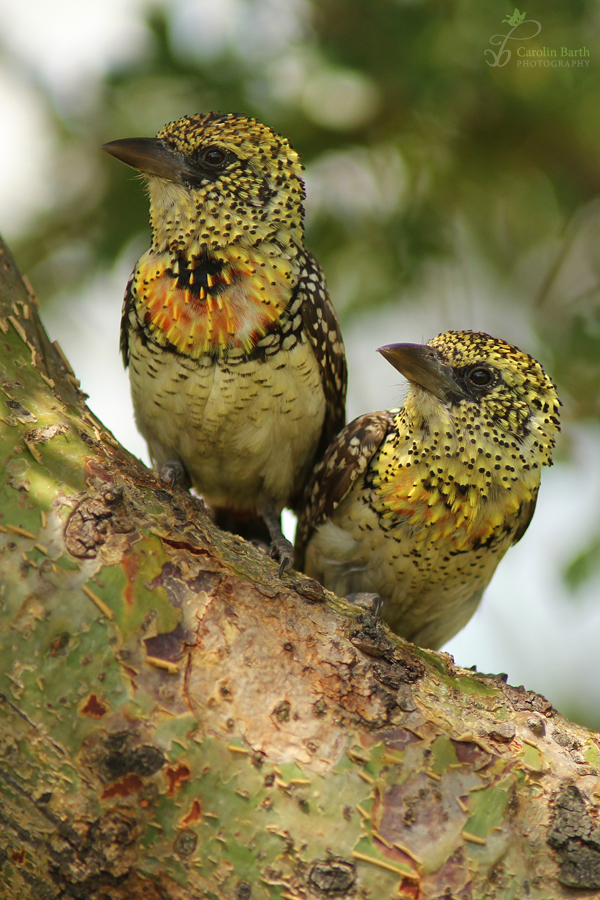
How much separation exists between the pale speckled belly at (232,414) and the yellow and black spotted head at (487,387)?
498mm

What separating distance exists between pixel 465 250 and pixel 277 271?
2.21 metres

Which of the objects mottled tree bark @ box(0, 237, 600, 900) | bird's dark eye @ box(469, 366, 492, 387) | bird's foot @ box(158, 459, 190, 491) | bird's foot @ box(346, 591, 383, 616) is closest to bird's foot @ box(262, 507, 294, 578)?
bird's foot @ box(346, 591, 383, 616)

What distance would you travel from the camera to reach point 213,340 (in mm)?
3562

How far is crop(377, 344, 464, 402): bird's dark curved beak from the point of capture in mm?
3482

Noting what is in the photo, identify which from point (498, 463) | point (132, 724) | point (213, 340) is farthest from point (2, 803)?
point (498, 463)

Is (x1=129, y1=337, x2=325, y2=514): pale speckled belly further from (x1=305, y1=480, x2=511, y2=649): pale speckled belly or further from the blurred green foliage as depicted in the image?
the blurred green foliage

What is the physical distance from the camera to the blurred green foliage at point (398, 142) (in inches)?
182

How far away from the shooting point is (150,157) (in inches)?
144

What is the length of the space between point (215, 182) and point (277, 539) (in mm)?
1676

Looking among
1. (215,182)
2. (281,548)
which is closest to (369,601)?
(281,548)

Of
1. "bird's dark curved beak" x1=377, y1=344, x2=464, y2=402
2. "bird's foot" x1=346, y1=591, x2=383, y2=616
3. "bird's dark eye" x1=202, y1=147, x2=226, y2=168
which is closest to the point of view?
"bird's dark curved beak" x1=377, y1=344, x2=464, y2=402

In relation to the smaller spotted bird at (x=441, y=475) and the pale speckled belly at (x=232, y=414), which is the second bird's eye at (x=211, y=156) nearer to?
the pale speckled belly at (x=232, y=414)

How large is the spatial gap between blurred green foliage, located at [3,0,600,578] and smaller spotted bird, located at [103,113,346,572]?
1.15m

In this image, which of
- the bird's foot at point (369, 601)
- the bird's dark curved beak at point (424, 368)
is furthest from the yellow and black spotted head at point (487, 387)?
the bird's foot at point (369, 601)
